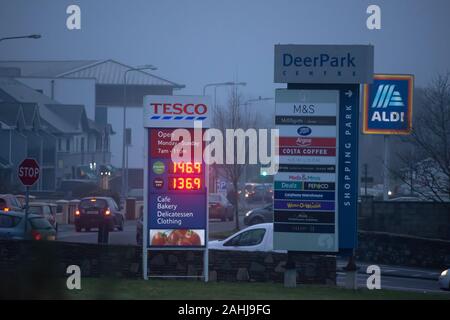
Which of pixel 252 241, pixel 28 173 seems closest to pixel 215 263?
pixel 252 241

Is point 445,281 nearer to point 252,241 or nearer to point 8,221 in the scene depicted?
point 252,241

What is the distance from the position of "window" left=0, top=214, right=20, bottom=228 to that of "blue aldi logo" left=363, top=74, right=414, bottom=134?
66.3 ft

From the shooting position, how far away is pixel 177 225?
16.7 m

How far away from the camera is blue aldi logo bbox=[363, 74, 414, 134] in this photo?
3841 centimetres

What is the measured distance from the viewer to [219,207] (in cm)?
4409

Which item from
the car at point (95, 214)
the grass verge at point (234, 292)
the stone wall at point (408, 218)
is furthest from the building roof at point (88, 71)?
the grass verge at point (234, 292)

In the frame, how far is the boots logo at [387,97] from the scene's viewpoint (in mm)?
38875

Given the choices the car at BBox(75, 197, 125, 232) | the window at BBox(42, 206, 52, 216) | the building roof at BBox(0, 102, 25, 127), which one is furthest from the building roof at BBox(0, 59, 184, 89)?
the window at BBox(42, 206, 52, 216)

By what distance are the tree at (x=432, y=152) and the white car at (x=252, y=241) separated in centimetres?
1075

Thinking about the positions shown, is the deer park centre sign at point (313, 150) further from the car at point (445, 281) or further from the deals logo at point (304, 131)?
the car at point (445, 281)

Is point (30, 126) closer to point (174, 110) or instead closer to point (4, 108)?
point (4, 108)

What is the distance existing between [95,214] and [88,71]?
31.2 m

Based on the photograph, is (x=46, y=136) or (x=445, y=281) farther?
(x=46, y=136)
